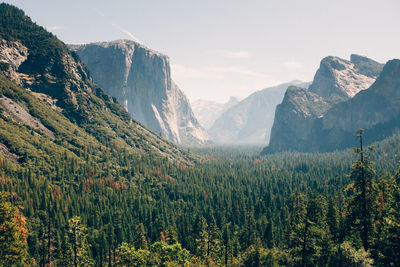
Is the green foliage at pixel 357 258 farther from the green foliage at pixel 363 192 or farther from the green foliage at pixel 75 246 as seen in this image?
the green foliage at pixel 75 246

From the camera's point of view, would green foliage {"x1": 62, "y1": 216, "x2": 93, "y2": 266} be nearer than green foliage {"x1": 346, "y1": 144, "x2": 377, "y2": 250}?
No

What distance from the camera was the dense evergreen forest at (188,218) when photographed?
46.7 meters

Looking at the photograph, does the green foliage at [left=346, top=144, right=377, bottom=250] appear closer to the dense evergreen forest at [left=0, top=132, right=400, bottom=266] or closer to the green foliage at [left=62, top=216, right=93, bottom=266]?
the dense evergreen forest at [left=0, top=132, right=400, bottom=266]

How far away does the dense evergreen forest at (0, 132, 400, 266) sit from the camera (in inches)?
1838

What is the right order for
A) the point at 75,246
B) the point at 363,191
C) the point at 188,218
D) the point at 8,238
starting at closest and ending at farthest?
1. the point at 363,191
2. the point at 8,238
3. the point at 75,246
4. the point at 188,218

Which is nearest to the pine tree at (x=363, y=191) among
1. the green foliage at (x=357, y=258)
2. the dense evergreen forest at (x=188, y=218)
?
the dense evergreen forest at (x=188, y=218)

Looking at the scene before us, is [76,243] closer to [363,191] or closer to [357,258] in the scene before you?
[357,258]

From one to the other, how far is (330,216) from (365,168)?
34938 millimetres

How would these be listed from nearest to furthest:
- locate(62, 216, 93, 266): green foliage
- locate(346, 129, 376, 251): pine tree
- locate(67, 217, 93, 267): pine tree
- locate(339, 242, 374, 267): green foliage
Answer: locate(346, 129, 376, 251): pine tree
locate(339, 242, 374, 267): green foliage
locate(67, 217, 93, 267): pine tree
locate(62, 216, 93, 266): green foliage

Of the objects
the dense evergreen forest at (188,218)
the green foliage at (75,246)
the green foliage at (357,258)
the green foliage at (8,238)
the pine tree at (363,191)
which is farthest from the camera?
the green foliage at (75,246)

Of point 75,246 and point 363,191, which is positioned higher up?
point 363,191

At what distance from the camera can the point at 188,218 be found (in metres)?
114

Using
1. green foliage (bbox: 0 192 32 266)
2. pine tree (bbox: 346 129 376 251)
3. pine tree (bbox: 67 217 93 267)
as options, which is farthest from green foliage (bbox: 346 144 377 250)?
green foliage (bbox: 0 192 32 266)

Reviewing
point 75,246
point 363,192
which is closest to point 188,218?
point 75,246
